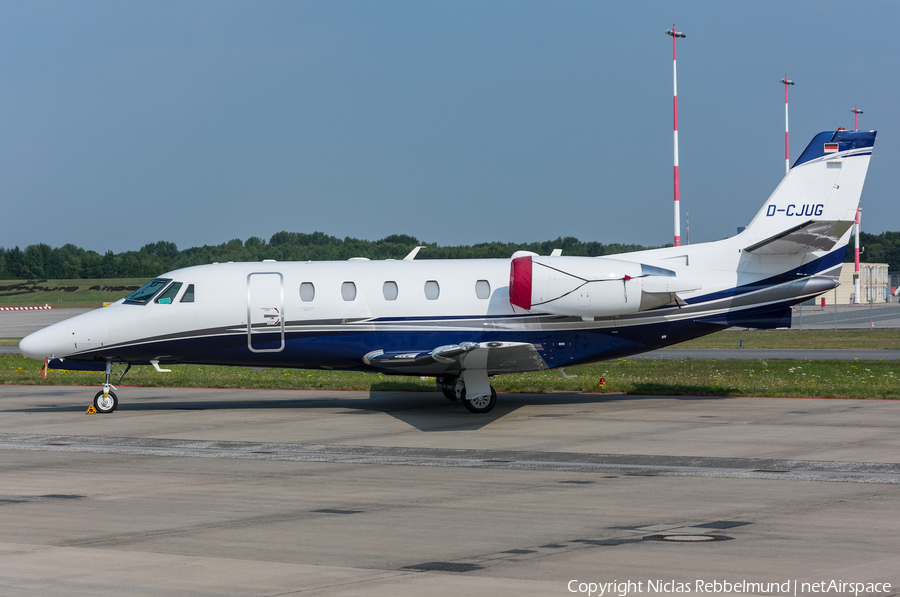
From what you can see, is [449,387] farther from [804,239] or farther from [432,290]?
[804,239]

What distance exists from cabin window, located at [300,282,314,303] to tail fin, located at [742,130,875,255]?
32.2ft

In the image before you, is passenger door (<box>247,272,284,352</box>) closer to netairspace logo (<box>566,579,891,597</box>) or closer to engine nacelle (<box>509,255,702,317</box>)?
engine nacelle (<box>509,255,702,317</box>)

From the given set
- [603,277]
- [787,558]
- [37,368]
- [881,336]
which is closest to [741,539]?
[787,558]

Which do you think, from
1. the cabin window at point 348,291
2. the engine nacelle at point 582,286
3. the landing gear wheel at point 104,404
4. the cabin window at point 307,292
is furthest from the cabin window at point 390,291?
the landing gear wheel at point 104,404

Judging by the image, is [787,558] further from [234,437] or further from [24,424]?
[24,424]

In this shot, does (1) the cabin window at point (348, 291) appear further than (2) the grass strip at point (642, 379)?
No

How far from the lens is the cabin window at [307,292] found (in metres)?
19.9

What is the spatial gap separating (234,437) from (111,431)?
2.83m

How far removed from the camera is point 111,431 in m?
18.0

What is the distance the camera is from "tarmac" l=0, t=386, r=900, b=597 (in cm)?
776

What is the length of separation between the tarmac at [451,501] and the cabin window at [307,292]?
264 centimetres

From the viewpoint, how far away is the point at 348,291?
19828 millimetres

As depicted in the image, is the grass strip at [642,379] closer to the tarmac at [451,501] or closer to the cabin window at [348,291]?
the tarmac at [451,501]

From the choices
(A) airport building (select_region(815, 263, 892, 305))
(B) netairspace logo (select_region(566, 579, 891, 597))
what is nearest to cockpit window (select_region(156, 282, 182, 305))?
(B) netairspace logo (select_region(566, 579, 891, 597))
